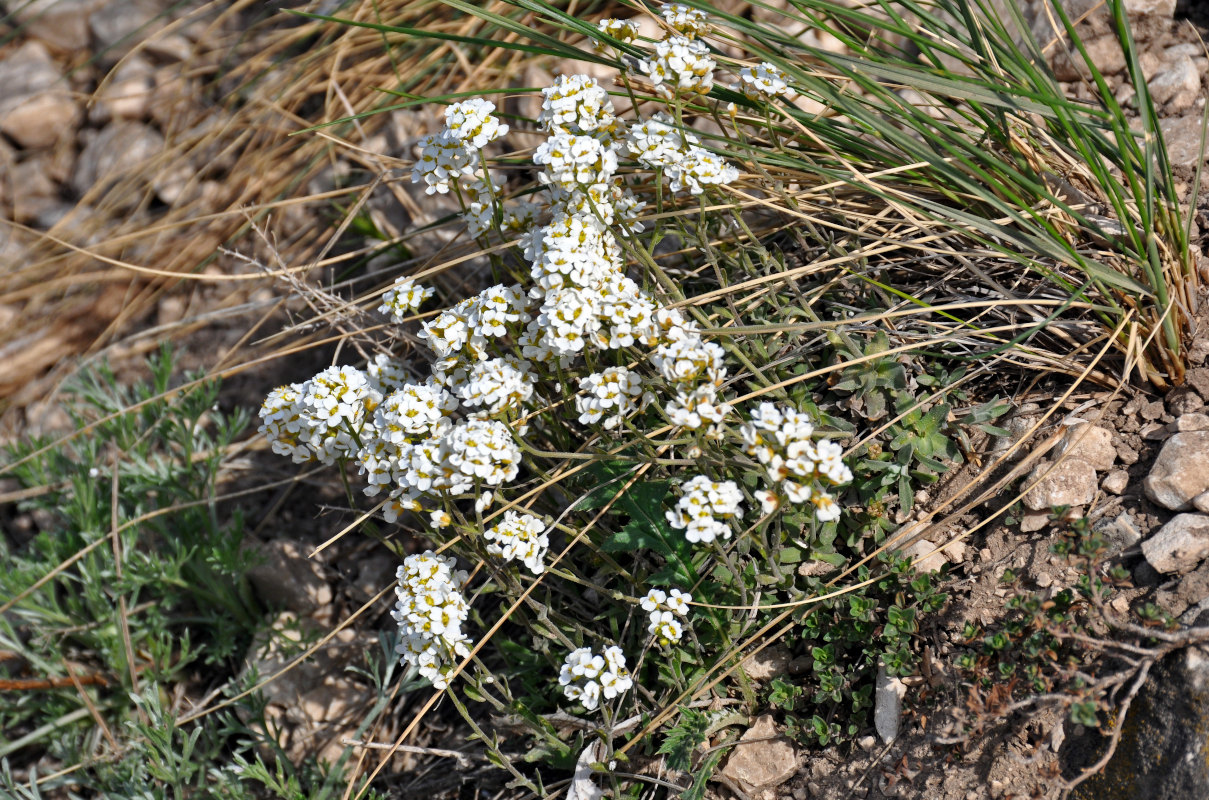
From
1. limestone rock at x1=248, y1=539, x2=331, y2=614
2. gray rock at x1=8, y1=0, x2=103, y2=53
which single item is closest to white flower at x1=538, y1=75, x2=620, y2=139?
limestone rock at x1=248, y1=539, x2=331, y2=614

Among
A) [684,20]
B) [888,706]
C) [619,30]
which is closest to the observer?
[888,706]

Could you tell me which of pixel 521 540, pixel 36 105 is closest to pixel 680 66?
pixel 521 540

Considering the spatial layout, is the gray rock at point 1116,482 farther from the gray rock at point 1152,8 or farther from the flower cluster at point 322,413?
the flower cluster at point 322,413

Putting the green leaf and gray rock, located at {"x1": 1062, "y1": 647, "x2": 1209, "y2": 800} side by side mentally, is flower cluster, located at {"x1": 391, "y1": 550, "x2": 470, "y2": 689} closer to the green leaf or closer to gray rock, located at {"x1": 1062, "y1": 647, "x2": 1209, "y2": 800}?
the green leaf

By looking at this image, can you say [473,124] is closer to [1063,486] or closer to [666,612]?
[666,612]

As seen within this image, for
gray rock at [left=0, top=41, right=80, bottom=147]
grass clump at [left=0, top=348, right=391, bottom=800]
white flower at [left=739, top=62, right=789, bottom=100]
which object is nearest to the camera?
white flower at [left=739, top=62, right=789, bottom=100]

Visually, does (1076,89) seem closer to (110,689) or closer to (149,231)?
(149,231)

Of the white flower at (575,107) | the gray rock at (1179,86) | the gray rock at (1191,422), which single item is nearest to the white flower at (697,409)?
the white flower at (575,107)
